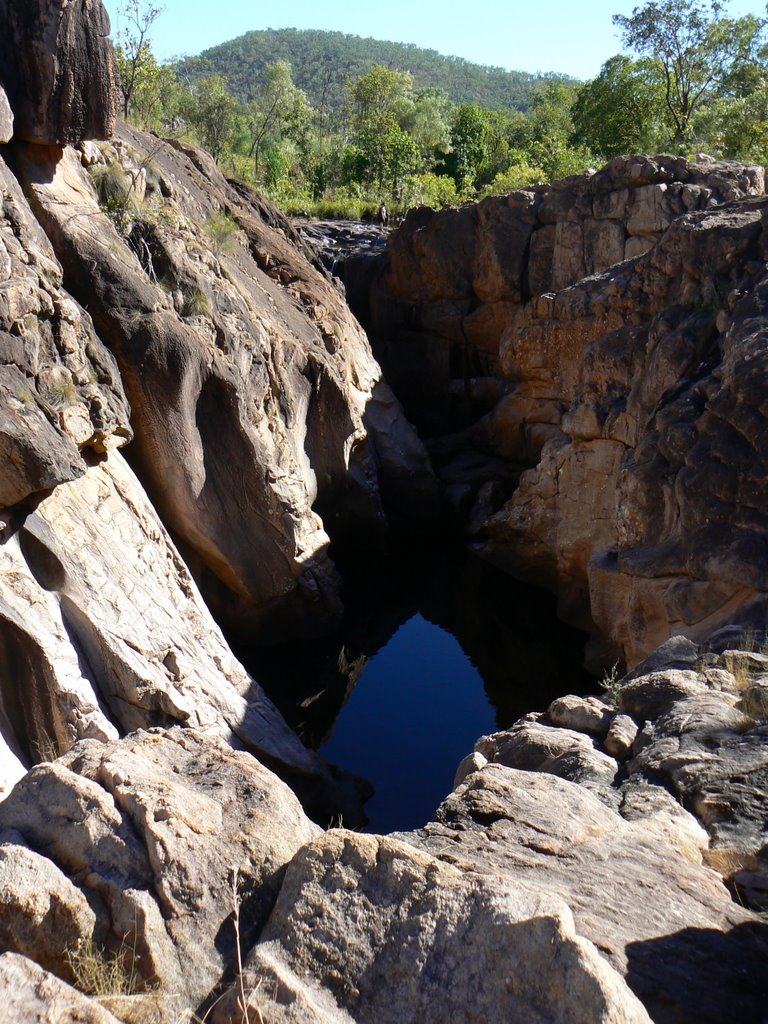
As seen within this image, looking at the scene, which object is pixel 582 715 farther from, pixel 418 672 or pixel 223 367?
pixel 418 672

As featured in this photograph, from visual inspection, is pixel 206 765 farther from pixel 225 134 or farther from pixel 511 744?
pixel 225 134

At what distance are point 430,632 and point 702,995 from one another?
13.6 metres

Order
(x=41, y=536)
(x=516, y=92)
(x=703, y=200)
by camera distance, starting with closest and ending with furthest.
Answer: (x=41, y=536) → (x=703, y=200) → (x=516, y=92)

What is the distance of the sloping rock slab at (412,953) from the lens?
2.78 meters

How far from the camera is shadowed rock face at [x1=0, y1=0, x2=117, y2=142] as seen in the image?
398 inches

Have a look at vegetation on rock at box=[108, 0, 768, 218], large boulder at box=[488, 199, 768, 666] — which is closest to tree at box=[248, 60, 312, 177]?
vegetation on rock at box=[108, 0, 768, 218]

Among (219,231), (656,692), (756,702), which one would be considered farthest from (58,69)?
(756,702)

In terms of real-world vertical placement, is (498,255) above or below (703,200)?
below

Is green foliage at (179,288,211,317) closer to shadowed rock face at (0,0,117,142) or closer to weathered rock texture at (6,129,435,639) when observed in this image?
weathered rock texture at (6,129,435,639)

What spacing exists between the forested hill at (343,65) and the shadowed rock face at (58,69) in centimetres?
8795

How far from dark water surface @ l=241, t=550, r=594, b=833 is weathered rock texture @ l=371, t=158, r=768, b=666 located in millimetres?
931

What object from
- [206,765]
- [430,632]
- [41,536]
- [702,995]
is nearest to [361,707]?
[430,632]

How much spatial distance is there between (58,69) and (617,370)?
25.2 feet

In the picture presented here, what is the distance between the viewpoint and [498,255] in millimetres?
21750
